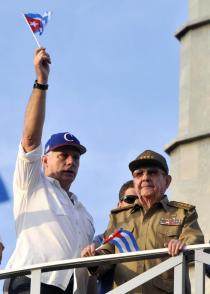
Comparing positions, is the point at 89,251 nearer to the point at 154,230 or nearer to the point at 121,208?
the point at 154,230

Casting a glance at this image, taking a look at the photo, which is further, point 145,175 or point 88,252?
point 145,175

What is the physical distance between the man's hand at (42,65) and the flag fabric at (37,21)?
81cm

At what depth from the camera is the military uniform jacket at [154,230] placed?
9.59m

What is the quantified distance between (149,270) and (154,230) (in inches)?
27.7

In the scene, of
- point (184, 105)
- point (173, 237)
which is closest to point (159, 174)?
point (173, 237)

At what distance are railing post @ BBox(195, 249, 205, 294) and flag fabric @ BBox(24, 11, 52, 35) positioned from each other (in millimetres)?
2629

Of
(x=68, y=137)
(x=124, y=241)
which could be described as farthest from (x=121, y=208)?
(x=68, y=137)

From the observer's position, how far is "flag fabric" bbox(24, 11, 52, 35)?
11055mm

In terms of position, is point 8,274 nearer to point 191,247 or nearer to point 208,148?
point 191,247

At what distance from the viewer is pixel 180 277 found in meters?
9.16

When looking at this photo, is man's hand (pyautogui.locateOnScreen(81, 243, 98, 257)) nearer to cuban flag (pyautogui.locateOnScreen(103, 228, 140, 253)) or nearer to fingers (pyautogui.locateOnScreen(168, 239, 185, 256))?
cuban flag (pyautogui.locateOnScreen(103, 228, 140, 253))

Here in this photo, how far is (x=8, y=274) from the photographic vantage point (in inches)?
378

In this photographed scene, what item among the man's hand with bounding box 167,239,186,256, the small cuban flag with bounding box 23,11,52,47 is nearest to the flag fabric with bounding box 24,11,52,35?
the small cuban flag with bounding box 23,11,52,47

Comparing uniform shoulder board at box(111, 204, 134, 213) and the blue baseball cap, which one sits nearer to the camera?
uniform shoulder board at box(111, 204, 134, 213)
